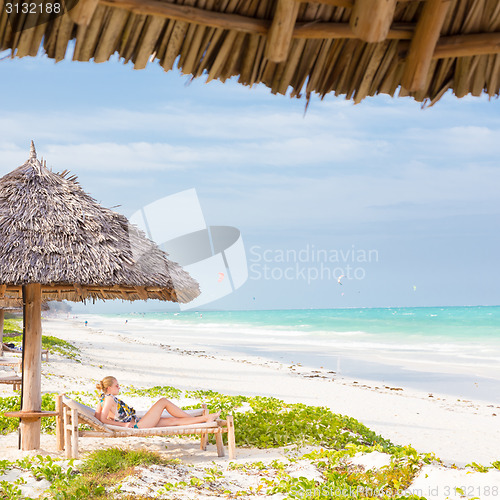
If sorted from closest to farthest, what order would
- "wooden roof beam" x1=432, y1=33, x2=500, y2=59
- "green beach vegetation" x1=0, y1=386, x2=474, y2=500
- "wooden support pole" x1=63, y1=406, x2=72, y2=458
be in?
1. "wooden roof beam" x1=432, y1=33, x2=500, y2=59
2. "green beach vegetation" x1=0, y1=386, x2=474, y2=500
3. "wooden support pole" x1=63, y1=406, x2=72, y2=458

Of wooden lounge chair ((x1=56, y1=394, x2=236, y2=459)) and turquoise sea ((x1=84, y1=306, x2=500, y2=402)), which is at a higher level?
wooden lounge chair ((x1=56, y1=394, x2=236, y2=459))

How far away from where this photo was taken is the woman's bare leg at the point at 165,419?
5.57m

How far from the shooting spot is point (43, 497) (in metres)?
4.15

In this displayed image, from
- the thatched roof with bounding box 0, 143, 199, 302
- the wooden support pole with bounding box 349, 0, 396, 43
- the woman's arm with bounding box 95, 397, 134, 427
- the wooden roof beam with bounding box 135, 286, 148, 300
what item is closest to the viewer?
the wooden support pole with bounding box 349, 0, 396, 43

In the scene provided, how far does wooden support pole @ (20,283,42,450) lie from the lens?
5.65m

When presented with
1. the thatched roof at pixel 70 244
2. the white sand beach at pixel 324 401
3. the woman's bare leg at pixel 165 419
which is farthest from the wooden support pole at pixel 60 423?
the thatched roof at pixel 70 244

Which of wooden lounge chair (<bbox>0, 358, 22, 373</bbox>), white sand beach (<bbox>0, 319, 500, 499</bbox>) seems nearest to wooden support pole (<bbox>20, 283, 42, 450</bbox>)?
white sand beach (<bbox>0, 319, 500, 499</bbox>)

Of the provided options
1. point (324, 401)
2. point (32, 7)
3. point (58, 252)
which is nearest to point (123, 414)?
point (58, 252)

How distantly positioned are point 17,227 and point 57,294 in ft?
9.56

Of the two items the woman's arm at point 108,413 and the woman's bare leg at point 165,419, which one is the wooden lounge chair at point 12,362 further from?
the woman's bare leg at point 165,419

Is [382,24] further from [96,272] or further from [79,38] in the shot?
[96,272]

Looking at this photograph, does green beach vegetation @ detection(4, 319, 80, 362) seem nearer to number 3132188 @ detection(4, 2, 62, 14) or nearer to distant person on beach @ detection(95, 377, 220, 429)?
distant person on beach @ detection(95, 377, 220, 429)

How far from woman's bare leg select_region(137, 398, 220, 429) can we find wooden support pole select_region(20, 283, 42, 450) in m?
1.08

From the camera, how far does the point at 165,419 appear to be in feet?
18.7
